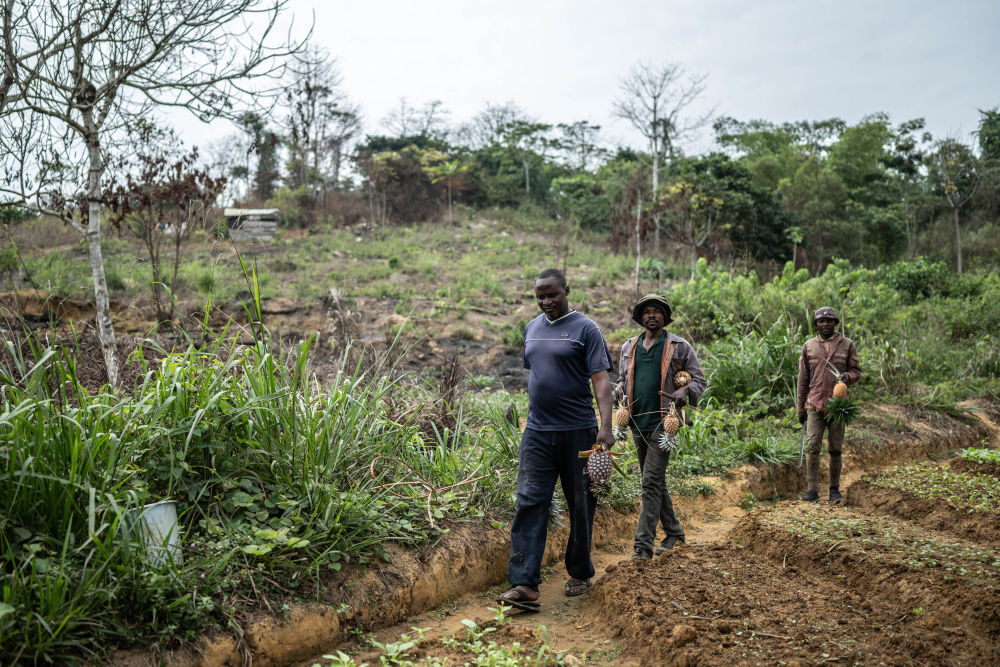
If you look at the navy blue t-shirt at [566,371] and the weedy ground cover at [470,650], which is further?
the navy blue t-shirt at [566,371]

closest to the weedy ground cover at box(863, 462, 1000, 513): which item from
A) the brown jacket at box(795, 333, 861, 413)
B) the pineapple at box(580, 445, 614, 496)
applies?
the brown jacket at box(795, 333, 861, 413)

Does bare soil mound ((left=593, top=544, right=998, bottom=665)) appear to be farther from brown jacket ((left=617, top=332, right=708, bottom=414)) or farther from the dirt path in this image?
brown jacket ((left=617, top=332, right=708, bottom=414))

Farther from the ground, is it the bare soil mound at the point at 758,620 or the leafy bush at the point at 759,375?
the leafy bush at the point at 759,375

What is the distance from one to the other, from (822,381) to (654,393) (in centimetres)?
259

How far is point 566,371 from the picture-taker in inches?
174

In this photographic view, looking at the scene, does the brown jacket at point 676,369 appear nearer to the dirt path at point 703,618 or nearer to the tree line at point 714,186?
the dirt path at point 703,618

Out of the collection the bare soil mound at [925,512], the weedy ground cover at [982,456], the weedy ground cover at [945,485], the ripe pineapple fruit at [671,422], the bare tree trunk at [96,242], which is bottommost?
the bare soil mound at [925,512]

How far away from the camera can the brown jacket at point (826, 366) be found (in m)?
6.79

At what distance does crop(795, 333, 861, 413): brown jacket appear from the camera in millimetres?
6785

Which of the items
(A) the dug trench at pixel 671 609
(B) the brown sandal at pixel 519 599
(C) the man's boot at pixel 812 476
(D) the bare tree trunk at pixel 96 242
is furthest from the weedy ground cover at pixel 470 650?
(D) the bare tree trunk at pixel 96 242

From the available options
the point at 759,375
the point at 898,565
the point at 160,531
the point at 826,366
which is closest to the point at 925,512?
the point at 826,366

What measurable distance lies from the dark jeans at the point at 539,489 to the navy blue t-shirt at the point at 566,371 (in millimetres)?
78

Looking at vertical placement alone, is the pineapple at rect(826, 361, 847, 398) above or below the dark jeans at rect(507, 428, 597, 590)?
above

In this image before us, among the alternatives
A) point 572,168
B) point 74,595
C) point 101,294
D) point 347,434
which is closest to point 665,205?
point 572,168
